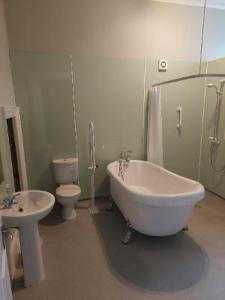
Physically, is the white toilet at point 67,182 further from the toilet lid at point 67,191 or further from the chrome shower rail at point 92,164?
the chrome shower rail at point 92,164

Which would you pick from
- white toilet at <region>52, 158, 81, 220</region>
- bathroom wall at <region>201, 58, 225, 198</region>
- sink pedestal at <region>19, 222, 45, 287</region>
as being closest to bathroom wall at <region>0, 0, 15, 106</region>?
white toilet at <region>52, 158, 81, 220</region>

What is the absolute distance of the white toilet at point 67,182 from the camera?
279cm

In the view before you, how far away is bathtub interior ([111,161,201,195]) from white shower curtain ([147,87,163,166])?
206mm

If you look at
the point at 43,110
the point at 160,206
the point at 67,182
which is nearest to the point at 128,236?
the point at 160,206

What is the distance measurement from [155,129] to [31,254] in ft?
8.03

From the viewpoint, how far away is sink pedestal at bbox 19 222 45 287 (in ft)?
5.71

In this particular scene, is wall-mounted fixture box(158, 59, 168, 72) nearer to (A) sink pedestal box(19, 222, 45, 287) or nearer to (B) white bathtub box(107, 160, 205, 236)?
(B) white bathtub box(107, 160, 205, 236)

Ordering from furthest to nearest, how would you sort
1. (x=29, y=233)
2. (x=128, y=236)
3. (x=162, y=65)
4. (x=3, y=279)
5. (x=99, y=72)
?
(x=162, y=65)
(x=99, y=72)
(x=128, y=236)
(x=29, y=233)
(x=3, y=279)

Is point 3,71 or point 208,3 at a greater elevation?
point 208,3

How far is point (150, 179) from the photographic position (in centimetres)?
321

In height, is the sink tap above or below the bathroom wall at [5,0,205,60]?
below

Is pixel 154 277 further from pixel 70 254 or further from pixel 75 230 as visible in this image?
pixel 75 230

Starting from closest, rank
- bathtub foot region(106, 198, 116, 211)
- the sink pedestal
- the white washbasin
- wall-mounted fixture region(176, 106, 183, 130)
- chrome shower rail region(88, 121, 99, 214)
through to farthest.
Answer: the white washbasin
the sink pedestal
chrome shower rail region(88, 121, 99, 214)
bathtub foot region(106, 198, 116, 211)
wall-mounted fixture region(176, 106, 183, 130)

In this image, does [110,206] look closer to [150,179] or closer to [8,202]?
[150,179]
